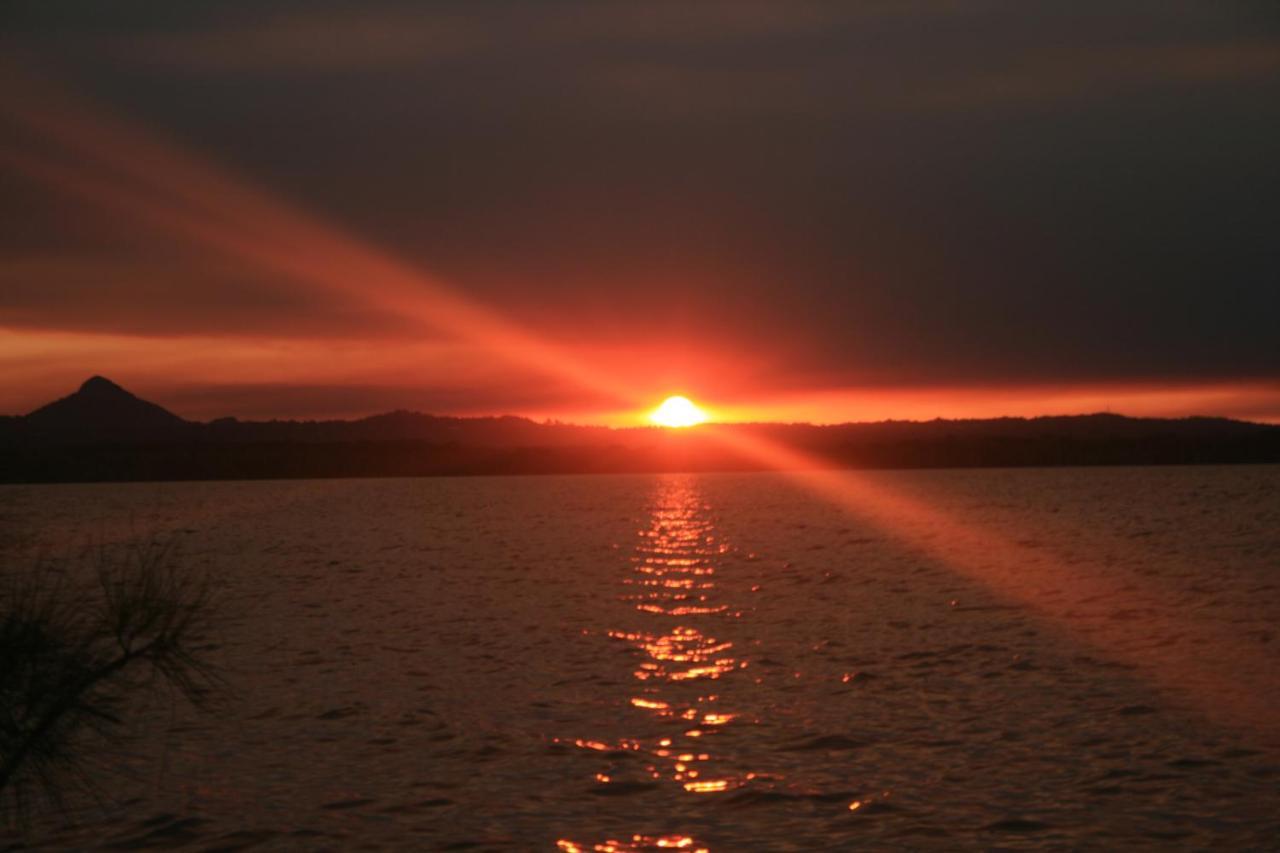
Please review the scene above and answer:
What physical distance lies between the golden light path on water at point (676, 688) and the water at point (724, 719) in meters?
0.10

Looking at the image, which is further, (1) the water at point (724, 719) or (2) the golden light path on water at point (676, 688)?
(2) the golden light path on water at point (676, 688)

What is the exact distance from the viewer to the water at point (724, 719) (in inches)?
695

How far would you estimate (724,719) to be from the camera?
81.8ft

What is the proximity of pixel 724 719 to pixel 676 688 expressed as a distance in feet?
13.3

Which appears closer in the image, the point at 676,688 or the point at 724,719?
the point at 724,719

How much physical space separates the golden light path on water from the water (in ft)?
0.33

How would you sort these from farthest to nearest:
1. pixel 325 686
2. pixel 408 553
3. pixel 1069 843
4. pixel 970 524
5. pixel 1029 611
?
pixel 970 524, pixel 408 553, pixel 1029 611, pixel 325 686, pixel 1069 843

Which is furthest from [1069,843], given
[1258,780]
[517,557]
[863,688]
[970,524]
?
[970,524]

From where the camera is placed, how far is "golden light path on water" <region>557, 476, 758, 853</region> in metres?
19.9

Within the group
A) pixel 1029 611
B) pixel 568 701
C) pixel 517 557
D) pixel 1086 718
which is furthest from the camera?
pixel 517 557

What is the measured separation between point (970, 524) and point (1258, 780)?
339 ft

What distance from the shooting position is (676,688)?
2888 centimetres

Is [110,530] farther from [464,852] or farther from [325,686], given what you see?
[464,852]

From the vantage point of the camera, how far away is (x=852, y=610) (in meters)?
45.1
